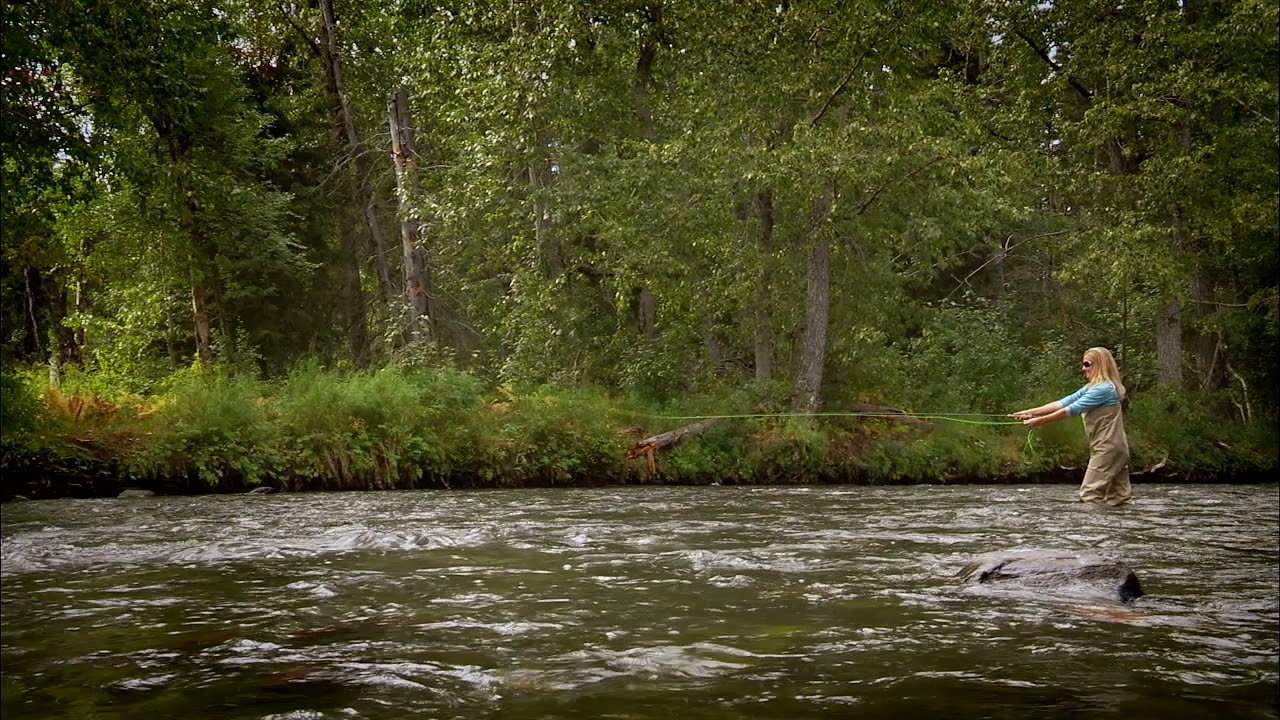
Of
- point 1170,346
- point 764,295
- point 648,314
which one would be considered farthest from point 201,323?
point 1170,346

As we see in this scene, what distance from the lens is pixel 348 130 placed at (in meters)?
28.5

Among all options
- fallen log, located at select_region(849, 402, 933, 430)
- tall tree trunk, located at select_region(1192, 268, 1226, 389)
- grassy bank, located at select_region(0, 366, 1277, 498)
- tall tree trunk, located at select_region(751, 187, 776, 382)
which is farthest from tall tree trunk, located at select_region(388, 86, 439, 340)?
tall tree trunk, located at select_region(1192, 268, 1226, 389)

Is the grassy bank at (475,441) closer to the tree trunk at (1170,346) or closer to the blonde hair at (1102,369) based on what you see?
the tree trunk at (1170,346)

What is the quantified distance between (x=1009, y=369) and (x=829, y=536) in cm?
1578

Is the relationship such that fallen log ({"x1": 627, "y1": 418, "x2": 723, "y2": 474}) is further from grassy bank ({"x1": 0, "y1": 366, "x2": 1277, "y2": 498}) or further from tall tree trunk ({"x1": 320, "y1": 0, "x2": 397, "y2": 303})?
tall tree trunk ({"x1": 320, "y1": 0, "x2": 397, "y2": 303})

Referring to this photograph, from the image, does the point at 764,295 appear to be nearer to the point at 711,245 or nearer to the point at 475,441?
the point at 711,245

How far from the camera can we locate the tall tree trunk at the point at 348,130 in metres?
27.6

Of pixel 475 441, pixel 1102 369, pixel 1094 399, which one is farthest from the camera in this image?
pixel 475 441

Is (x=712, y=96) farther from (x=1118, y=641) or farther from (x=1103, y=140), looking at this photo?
(x=1118, y=641)

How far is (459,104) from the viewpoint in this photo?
80.7ft

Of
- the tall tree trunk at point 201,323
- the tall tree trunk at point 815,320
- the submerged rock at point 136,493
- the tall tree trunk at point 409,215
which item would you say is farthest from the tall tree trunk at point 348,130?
the submerged rock at point 136,493

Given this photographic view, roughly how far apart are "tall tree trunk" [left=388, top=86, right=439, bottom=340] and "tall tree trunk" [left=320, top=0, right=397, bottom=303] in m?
1.34

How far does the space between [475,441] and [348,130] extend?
41.2 ft

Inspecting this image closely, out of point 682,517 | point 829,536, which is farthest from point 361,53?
point 829,536
